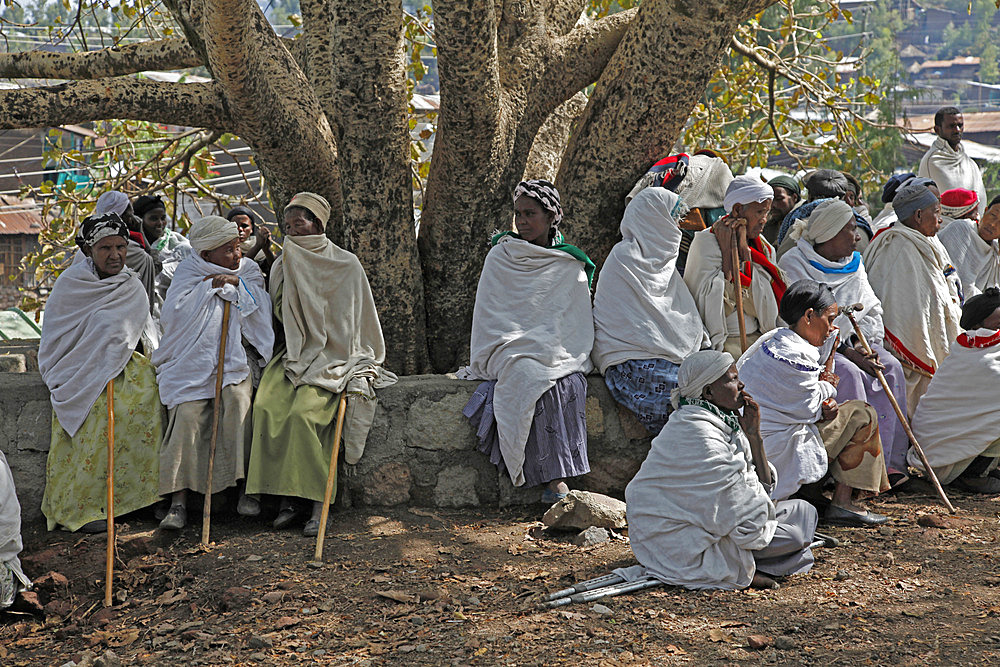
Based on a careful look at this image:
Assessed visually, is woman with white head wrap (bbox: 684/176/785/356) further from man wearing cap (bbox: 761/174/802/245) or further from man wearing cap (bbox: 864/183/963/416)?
man wearing cap (bbox: 761/174/802/245)

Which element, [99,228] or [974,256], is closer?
[99,228]

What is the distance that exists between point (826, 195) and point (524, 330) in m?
2.60

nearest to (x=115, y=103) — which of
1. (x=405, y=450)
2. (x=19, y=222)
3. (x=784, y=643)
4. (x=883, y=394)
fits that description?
(x=405, y=450)

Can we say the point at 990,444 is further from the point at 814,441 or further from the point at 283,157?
the point at 283,157

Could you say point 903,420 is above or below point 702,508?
above

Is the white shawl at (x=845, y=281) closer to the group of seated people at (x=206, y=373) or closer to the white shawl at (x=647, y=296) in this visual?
the white shawl at (x=647, y=296)

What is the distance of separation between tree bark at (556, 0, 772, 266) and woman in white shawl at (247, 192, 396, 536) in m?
1.65

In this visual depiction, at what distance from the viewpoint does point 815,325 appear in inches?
195

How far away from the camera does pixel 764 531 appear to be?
4.10m

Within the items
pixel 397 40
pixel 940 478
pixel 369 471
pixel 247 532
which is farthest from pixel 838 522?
pixel 397 40

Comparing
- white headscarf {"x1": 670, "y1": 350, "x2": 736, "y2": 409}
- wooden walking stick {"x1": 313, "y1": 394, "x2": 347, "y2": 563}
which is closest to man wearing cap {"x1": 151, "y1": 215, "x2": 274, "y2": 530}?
wooden walking stick {"x1": 313, "y1": 394, "x2": 347, "y2": 563}

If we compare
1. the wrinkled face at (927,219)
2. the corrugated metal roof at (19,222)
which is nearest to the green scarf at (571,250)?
the wrinkled face at (927,219)

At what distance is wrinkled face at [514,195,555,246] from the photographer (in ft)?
18.0

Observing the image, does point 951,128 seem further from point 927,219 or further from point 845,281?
point 845,281
